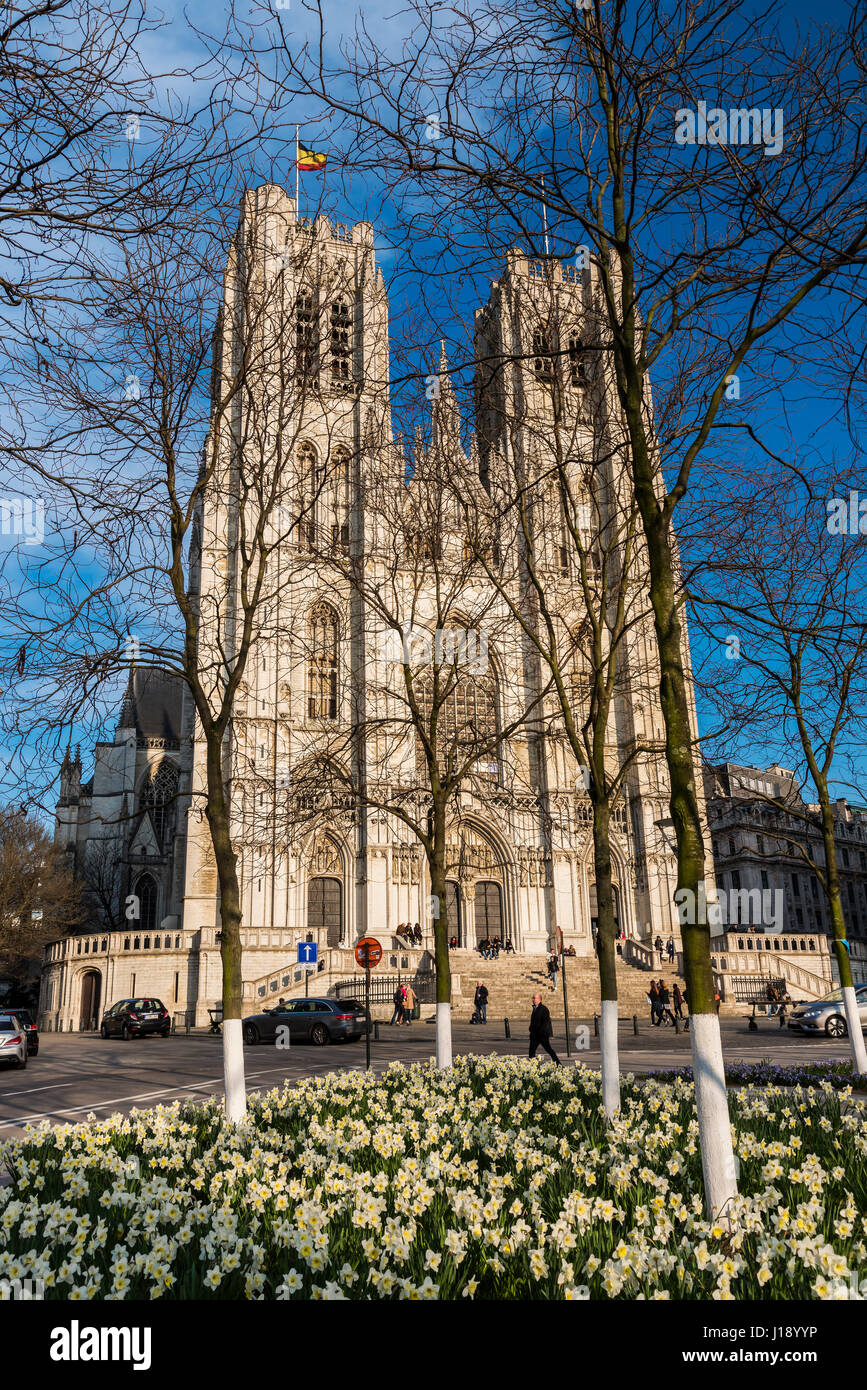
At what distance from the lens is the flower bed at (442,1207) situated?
3.91 metres

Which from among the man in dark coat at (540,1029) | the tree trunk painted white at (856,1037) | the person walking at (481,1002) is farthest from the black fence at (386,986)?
the tree trunk painted white at (856,1037)

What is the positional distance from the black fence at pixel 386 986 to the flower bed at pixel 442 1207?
2424 centimetres

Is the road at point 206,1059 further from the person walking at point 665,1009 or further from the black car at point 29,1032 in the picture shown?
the person walking at point 665,1009

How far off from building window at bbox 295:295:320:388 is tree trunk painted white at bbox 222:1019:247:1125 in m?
6.78

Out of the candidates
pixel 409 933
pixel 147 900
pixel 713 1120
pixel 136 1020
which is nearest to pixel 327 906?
pixel 409 933

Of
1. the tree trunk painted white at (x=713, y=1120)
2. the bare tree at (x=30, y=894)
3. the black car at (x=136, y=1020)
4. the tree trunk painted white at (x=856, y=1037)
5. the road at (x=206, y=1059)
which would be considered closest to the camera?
the tree trunk painted white at (x=713, y=1120)

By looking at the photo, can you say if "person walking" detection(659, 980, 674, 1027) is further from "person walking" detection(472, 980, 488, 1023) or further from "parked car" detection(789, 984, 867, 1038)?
"person walking" detection(472, 980, 488, 1023)

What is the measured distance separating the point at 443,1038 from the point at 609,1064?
12.9 feet

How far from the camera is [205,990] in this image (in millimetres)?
32938

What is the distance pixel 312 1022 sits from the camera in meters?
24.0

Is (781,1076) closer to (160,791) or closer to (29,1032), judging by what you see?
(29,1032)

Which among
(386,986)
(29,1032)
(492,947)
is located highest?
(492,947)

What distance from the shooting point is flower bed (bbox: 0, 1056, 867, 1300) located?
3914 millimetres

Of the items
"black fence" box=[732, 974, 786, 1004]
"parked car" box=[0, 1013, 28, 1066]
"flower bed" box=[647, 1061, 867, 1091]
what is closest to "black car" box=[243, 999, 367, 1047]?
"parked car" box=[0, 1013, 28, 1066]
